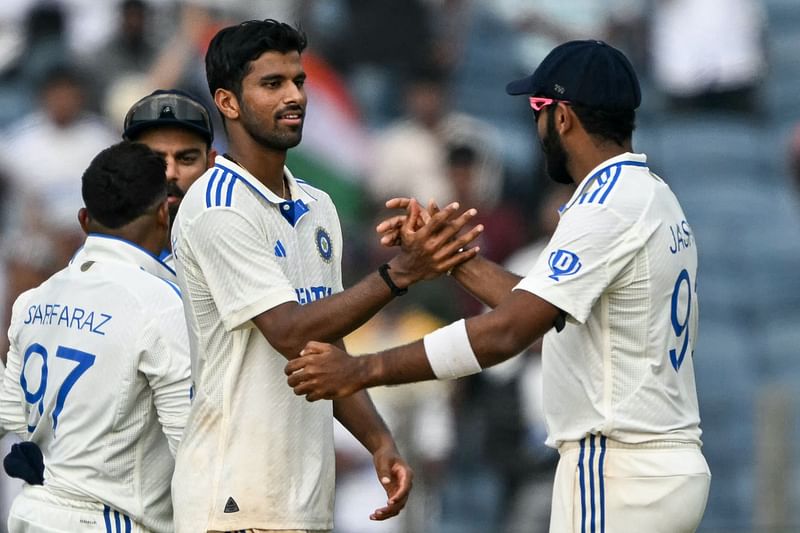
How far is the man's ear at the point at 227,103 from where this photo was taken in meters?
5.38

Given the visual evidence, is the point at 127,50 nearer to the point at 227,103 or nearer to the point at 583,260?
the point at 227,103

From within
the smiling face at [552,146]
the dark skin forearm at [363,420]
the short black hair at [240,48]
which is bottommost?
the dark skin forearm at [363,420]

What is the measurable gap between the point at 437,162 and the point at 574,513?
8999 millimetres

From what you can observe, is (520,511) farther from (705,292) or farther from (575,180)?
(575,180)

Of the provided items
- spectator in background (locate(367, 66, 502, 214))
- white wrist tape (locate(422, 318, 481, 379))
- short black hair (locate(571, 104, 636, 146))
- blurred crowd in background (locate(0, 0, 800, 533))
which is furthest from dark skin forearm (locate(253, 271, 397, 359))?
spectator in background (locate(367, 66, 502, 214))

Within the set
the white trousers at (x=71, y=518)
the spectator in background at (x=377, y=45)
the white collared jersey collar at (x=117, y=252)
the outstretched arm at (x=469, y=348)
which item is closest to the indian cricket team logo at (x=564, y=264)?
the outstretched arm at (x=469, y=348)

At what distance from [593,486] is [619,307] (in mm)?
620

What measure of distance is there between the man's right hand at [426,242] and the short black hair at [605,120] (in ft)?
1.75

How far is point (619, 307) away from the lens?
527cm

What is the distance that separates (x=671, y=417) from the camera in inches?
208

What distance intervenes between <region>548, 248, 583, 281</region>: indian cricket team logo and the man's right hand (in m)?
0.31

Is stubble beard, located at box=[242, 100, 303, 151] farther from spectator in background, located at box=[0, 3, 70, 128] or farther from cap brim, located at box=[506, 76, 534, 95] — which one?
spectator in background, located at box=[0, 3, 70, 128]

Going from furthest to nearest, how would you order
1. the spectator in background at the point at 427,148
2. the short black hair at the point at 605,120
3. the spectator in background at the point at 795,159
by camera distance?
the spectator in background at the point at 795,159, the spectator in background at the point at 427,148, the short black hair at the point at 605,120

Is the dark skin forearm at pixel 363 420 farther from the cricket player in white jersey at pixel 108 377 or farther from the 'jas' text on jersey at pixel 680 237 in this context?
the 'jas' text on jersey at pixel 680 237
